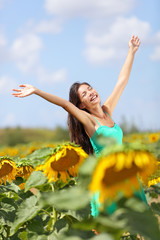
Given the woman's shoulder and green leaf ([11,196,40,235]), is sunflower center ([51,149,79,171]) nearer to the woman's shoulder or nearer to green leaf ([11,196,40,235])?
green leaf ([11,196,40,235])

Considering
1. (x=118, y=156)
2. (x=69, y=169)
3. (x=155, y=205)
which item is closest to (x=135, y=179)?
(x=118, y=156)

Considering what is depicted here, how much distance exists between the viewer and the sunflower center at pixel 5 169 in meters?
1.84

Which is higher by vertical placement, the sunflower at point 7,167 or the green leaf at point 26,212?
the sunflower at point 7,167

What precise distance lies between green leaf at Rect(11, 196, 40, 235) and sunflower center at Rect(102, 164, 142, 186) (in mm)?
757

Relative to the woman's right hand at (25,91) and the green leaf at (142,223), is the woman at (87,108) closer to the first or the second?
the woman's right hand at (25,91)

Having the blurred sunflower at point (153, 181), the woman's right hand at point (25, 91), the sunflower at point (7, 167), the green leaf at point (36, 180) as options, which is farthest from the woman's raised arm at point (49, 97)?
the blurred sunflower at point (153, 181)

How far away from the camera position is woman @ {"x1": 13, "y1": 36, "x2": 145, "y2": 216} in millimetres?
2379

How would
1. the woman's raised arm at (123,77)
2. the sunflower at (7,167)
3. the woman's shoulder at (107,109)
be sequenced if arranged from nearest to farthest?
the sunflower at (7,167) → the woman's shoulder at (107,109) → the woman's raised arm at (123,77)

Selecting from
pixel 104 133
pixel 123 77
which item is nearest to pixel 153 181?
pixel 104 133

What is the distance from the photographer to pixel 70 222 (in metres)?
1.53

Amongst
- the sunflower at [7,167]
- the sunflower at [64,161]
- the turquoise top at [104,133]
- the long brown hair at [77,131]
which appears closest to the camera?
the sunflower at [64,161]

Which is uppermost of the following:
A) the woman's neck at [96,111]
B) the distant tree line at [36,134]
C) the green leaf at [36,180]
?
the distant tree line at [36,134]

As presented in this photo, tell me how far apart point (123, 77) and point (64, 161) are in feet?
6.31

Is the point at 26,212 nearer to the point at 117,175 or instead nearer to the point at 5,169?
the point at 5,169
